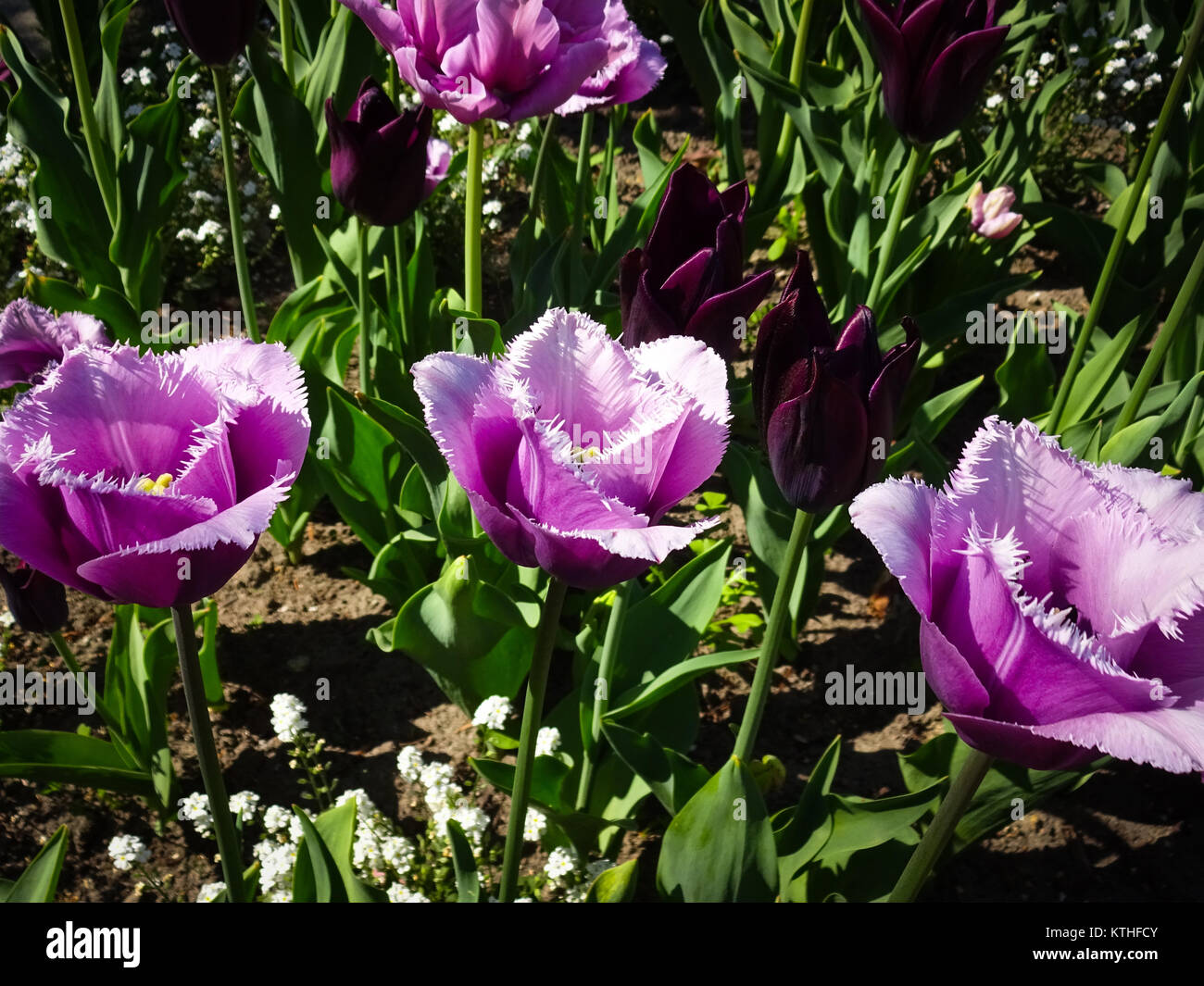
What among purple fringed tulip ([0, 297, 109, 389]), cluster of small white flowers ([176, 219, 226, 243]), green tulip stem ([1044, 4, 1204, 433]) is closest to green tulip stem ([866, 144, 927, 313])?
green tulip stem ([1044, 4, 1204, 433])

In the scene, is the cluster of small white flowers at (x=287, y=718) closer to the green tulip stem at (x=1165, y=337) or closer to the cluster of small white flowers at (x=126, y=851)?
the cluster of small white flowers at (x=126, y=851)

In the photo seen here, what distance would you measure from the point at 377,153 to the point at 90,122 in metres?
0.93

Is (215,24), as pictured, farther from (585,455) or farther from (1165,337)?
→ (1165,337)

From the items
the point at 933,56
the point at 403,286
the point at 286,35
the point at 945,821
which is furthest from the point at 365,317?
the point at 945,821

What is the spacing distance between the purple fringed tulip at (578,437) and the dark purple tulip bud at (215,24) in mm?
1134

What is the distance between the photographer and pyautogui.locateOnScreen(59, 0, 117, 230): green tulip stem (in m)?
1.96

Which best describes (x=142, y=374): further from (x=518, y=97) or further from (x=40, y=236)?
(x=40, y=236)

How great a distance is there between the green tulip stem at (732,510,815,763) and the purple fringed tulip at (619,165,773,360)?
0.24m

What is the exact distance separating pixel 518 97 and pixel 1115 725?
1295 millimetres

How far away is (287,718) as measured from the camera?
1.75 metres

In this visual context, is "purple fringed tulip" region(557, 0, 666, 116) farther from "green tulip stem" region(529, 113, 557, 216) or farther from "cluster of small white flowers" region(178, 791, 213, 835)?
"cluster of small white flowers" region(178, 791, 213, 835)

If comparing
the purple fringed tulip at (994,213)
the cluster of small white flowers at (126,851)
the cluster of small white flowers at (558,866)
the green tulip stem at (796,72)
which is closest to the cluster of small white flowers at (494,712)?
the cluster of small white flowers at (558,866)

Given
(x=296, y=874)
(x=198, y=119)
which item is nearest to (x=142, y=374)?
(x=296, y=874)

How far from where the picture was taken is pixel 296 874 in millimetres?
1327
